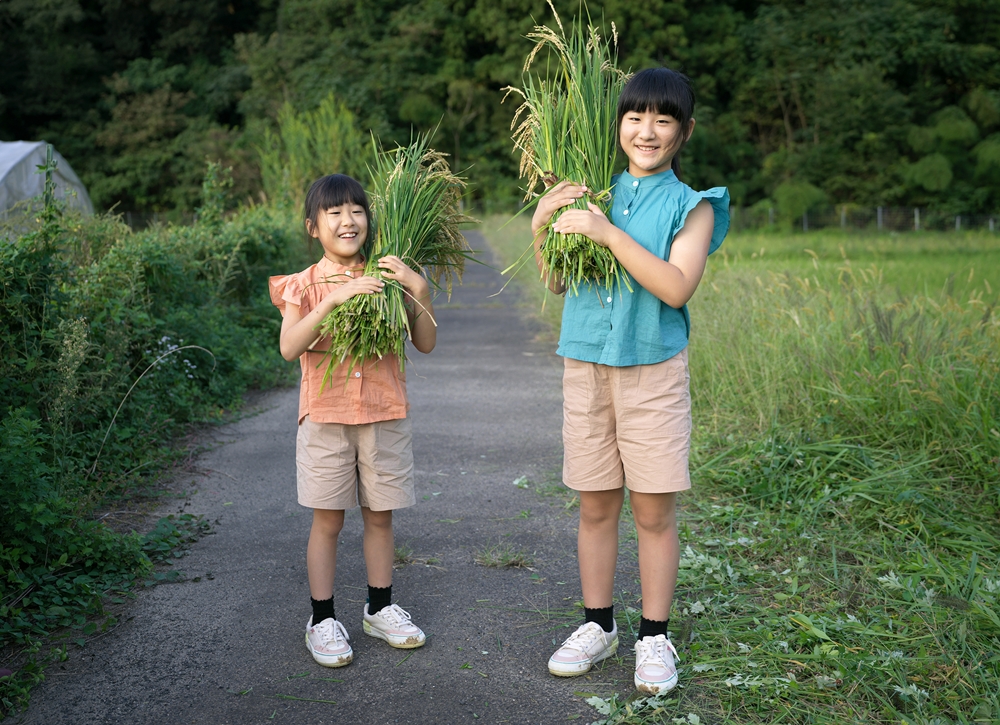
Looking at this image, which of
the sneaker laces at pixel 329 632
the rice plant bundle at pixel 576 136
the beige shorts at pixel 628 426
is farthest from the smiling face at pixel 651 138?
the sneaker laces at pixel 329 632

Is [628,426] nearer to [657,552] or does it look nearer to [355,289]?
[657,552]

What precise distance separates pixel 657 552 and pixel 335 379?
113 centimetres

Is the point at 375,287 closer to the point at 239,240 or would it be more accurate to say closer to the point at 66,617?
the point at 66,617

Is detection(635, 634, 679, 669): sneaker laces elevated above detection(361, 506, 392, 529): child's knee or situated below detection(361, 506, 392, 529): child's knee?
below

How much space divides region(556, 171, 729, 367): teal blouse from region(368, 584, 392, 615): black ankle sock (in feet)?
3.25

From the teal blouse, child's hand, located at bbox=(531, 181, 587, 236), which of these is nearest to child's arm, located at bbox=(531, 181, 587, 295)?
child's hand, located at bbox=(531, 181, 587, 236)

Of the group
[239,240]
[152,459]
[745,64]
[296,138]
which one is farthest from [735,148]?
[152,459]

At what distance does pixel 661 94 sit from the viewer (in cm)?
246

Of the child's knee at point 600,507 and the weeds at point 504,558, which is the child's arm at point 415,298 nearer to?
the child's knee at point 600,507

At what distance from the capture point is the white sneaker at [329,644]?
2664mm

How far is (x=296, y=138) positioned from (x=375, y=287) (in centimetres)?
1150

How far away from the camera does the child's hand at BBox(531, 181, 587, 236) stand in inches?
102

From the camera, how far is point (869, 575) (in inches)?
125

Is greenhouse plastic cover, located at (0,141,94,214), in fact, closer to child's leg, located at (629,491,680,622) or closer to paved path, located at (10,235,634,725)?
paved path, located at (10,235,634,725)
